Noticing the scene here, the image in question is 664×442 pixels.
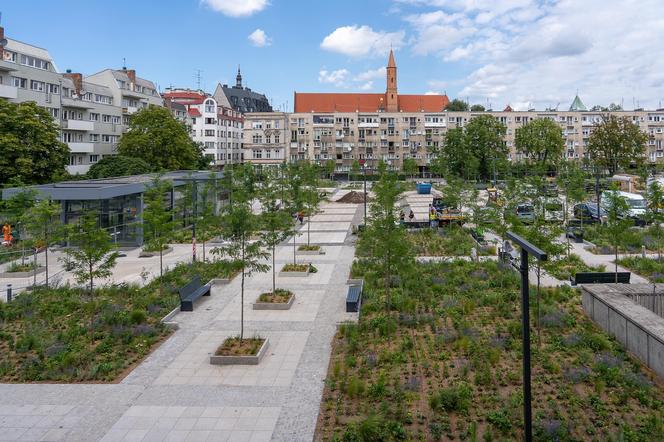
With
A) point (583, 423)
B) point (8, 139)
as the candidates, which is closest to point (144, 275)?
point (583, 423)

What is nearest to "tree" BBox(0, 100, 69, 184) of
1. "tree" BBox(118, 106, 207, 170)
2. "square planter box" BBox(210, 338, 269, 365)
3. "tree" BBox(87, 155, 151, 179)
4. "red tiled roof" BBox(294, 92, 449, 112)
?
"tree" BBox(87, 155, 151, 179)

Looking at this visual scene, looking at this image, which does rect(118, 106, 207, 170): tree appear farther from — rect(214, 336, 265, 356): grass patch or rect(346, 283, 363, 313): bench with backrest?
rect(214, 336, 265, 356): grass patch

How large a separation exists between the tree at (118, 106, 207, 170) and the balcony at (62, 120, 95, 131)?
4735mm

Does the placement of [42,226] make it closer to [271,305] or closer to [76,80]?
[271,305]

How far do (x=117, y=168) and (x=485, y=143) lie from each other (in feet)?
162

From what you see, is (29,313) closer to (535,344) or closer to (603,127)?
(535,344)

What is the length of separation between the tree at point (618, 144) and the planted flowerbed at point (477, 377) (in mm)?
65804

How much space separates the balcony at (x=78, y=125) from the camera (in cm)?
5541

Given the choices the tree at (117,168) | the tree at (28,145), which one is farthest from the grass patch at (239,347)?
the tree at (117,168)

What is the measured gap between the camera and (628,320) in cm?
1355

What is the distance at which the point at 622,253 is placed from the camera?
88.5 ft

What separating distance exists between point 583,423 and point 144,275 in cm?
1757

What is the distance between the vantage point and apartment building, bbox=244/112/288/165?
97.6 metres

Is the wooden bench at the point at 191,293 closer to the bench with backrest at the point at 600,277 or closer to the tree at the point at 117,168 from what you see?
the bench with backrest at the point at 600,277
